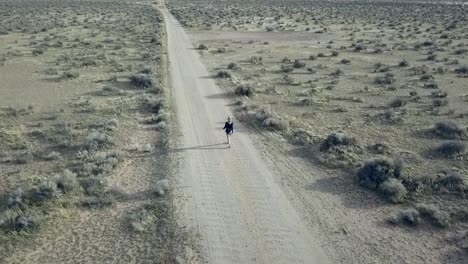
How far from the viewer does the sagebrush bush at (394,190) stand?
54.4 feet

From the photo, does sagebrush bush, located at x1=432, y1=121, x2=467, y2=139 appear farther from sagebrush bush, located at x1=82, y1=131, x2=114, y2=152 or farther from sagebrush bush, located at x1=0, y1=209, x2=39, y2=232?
sagebrush bush, located at x1=0, y1=209, x2=39, y2=232

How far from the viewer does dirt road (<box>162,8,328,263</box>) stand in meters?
13.7

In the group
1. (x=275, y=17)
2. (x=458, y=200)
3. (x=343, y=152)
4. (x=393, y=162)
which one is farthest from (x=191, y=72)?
(x=275, y=17)

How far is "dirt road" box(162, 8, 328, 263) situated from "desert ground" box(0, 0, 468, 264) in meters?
0.06

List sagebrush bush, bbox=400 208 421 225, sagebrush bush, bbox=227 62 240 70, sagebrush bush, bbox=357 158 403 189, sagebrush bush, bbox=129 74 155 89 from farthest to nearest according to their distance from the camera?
sagebrush bush, bbox=227 62 240 70, sagebrush bush, bbox=129 74 155 89, sagebrush bush, bbox=357 158 403 189, sagebrush bush, bbox=400 208 421 225

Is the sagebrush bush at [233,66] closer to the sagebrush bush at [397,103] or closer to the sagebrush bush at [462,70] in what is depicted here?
the sagebrush bush at [397,103]

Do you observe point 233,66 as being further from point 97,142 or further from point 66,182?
point 66,182

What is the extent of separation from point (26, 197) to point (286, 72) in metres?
27.8

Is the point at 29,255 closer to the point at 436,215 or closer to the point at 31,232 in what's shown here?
the point at 31,232

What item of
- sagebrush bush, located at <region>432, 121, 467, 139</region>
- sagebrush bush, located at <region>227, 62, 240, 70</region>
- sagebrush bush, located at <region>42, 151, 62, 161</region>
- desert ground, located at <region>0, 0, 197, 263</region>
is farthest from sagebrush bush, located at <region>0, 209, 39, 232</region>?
sagebrush bush, located at <region>227, 62, 240, 70</region>

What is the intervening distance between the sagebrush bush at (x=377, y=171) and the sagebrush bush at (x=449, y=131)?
6.36 metres

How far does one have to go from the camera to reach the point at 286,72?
3978 cm

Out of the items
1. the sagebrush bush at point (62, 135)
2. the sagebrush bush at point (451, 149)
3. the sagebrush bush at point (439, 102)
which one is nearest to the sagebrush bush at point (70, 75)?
the sagebrush bush at point (62, 135)

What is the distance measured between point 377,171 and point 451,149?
5300 mm
